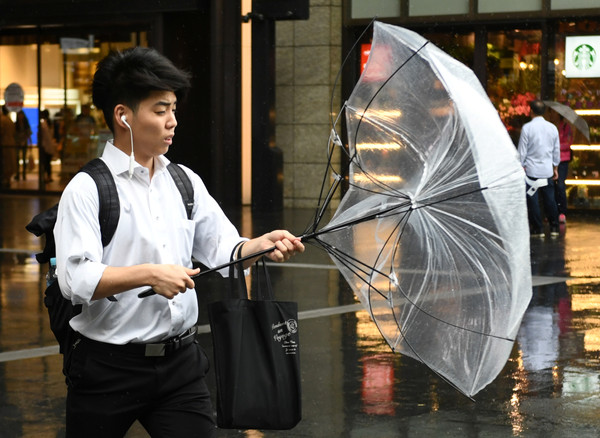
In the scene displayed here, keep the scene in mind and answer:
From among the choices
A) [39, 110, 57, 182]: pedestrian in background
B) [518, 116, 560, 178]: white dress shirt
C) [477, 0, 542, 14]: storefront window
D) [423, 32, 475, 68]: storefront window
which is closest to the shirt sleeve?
[518, 116, 560, 178]: white dress shirt

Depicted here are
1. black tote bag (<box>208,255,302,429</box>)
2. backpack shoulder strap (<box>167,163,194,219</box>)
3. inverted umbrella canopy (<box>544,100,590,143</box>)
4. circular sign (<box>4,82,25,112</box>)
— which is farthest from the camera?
circular sign (<box>4,82,25,112</box>)

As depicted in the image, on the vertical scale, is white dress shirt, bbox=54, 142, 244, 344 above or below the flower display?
below

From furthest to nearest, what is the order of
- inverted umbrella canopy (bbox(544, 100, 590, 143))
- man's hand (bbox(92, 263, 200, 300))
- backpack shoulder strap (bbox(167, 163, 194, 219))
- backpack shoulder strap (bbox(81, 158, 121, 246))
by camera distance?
inverted umbrella canopy (bbox(544, 100, 590, 143))
backpack shoulder strap (bbox(167, 163, 194, 219))
backpack shoulder strap (bbox(81, 158, 121, 246))
man's hand (bbox(92, 263, 200, 300))

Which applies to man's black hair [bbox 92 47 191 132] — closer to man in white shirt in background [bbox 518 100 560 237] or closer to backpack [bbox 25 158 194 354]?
backpack [bbox 25 158 194 354]

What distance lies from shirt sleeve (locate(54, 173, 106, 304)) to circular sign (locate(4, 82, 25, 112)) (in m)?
21.8

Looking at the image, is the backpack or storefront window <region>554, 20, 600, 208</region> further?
storefront window <region>554, 20, 600, 208</region>

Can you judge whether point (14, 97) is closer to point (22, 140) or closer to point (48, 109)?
point (48, 109)

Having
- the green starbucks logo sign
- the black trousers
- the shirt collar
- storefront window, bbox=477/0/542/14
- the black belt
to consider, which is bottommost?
the black trousers

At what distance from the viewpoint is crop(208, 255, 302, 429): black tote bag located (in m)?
3.42

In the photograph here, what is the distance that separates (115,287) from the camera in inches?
125

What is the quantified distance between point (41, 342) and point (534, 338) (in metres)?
3.60

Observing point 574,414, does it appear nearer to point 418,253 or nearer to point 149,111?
point 418,253

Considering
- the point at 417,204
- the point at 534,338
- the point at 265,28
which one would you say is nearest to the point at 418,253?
the point at 417,204

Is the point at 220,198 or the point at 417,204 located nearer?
the point at 417,204
